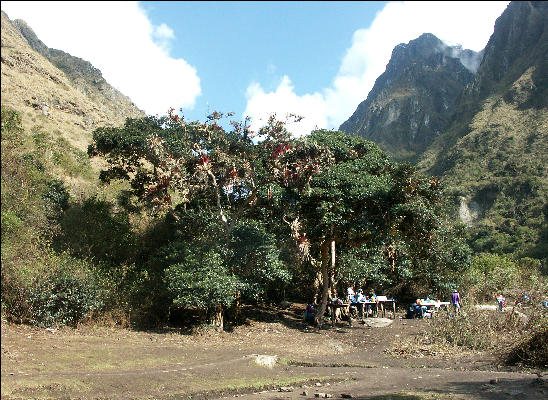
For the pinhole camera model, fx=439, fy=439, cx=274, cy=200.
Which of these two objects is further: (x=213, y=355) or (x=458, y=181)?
(x=458, y=181)

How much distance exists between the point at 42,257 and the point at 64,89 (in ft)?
153

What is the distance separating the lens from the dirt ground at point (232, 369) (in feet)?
27.5

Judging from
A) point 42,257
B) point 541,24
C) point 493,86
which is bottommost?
point 42,257

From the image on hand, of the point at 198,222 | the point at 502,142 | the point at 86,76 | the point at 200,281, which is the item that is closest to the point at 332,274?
the point at 198,222

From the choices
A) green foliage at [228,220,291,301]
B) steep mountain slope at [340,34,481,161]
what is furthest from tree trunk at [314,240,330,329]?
steep mountain slope at [340,34,481,161]

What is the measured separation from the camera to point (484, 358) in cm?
1265

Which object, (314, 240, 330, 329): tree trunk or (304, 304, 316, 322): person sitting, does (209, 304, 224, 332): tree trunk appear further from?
(304, 304, 316, 322): person sitting

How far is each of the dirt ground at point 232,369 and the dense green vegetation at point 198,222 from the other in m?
1.54

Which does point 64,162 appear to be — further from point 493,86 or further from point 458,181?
point 493,86

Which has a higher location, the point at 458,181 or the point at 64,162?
the point at 458,181

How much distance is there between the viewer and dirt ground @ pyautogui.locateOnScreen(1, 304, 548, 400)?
8391 millimetres

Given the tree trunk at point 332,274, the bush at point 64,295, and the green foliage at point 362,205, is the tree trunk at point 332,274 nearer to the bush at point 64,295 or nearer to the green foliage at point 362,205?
the green foliage at point 362,205

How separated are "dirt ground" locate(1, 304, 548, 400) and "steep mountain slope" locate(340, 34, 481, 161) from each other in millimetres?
113302

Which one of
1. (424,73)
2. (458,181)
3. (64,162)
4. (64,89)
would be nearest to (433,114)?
(424,73)
